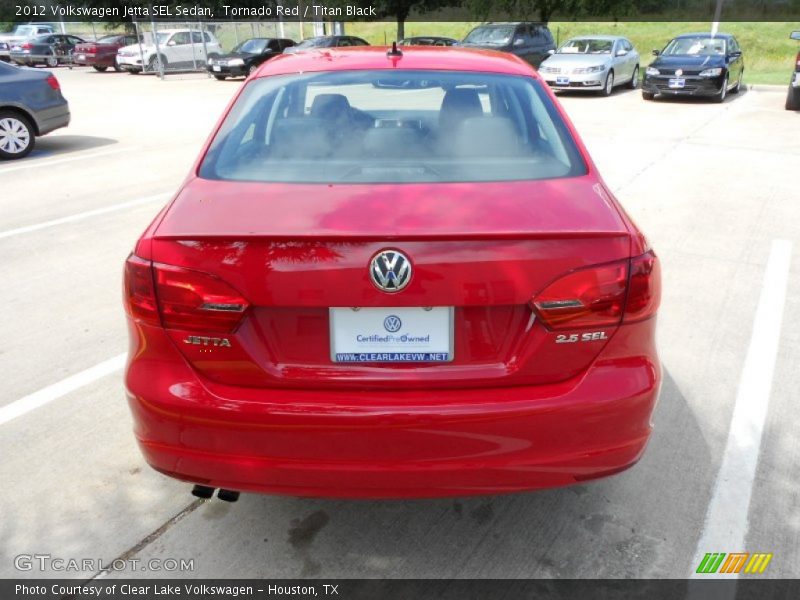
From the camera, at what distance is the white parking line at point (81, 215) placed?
6.64 m

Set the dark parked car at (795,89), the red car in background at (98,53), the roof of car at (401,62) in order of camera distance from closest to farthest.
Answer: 1. the roof of car at (401,62)
2. the dark parked car at (795,89)
3. the red car in background at (98,53)

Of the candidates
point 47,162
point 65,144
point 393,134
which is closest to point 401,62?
point 393,134

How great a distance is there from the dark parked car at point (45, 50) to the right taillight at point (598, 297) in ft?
116

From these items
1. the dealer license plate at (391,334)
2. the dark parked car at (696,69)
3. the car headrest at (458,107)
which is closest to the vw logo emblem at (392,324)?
the dealer license plate at (391,334)

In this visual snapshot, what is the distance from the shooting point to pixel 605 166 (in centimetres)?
961

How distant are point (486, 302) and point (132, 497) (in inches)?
70.3

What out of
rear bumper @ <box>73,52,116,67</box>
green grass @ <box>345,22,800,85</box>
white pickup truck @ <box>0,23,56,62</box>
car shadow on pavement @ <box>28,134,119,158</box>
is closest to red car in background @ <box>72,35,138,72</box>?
rear bumper @ <box>73,52,116,67</box>

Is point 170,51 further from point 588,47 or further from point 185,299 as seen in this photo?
point 185,299

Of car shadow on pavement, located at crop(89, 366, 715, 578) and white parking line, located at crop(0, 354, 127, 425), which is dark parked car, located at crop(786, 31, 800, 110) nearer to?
car shadow on pavement, located at crop(89, 366, 715, 578)

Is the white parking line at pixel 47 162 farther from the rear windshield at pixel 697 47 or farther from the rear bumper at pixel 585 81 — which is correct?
the rear windshield at pixel 697 47

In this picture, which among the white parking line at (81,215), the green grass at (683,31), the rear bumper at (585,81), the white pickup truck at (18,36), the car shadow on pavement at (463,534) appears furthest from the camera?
the white pickup truck at (18,36)

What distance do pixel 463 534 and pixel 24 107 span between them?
10.2m

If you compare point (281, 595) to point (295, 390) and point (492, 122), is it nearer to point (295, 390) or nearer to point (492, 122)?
point (295, 390)

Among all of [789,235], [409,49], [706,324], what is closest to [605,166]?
[789,235]
